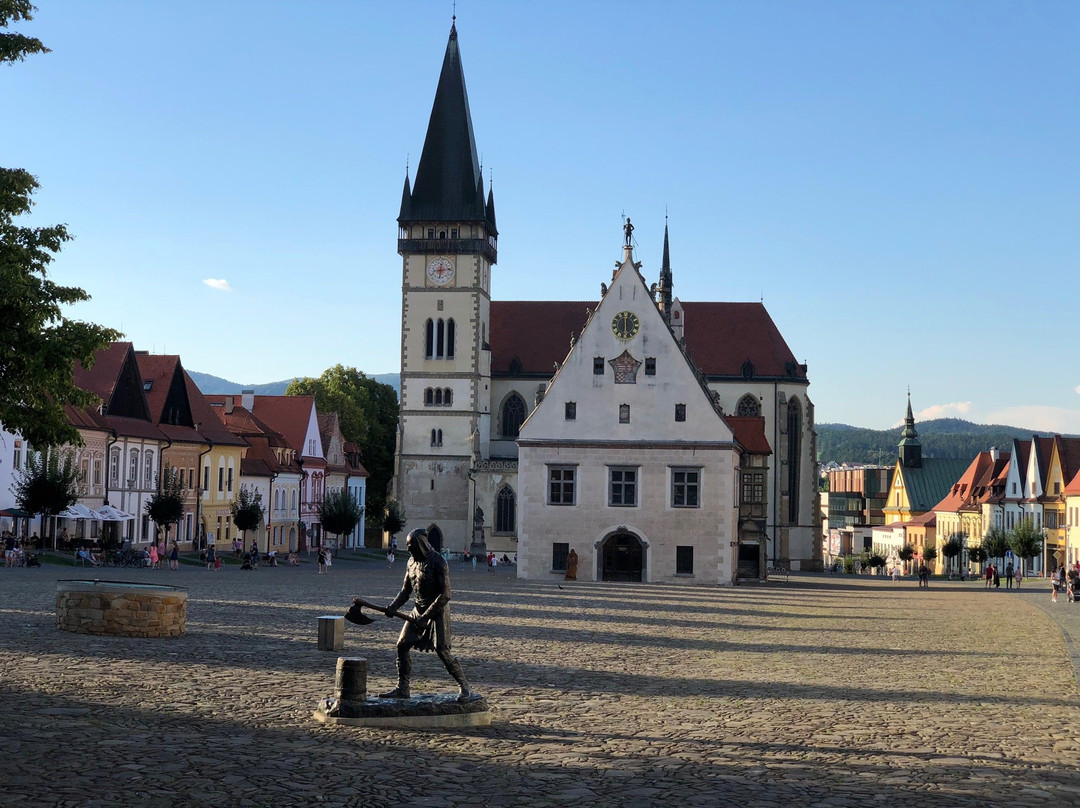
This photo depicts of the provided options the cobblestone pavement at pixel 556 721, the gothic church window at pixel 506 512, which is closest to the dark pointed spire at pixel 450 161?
the gothic church window at pixel 506 512

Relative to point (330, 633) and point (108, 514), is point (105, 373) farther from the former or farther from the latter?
point (330, 633)

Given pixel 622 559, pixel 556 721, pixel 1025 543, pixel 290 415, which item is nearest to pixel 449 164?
pixel 290 415

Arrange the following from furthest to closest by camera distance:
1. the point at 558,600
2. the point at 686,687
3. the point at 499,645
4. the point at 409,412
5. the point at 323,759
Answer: the point at 409,412 < the point at 558,600 < the point at 499,645 < the point at 686,687 < the point at 323,759

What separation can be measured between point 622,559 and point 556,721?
1569 inches

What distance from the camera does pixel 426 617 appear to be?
12.9 metres

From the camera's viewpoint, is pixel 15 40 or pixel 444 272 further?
pixel 444 272

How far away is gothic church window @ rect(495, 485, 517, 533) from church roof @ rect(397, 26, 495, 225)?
18.1 metres

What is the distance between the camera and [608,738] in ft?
41.0

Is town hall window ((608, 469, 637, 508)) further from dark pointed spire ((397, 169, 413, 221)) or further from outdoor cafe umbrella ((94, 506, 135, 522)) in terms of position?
dark pointed spire ((397, 169, 413, 221))

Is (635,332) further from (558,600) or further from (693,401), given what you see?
(558,600)

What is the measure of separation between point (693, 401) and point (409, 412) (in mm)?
37098

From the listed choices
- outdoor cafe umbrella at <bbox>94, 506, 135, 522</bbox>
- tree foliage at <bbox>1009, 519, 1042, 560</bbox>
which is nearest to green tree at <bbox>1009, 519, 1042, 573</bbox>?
tree foliage at <bbox>1009, 519, 1042, 560</bbox>

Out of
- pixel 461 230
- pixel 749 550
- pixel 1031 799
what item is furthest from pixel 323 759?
pixel 461 230

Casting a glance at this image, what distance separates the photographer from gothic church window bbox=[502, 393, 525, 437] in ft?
293
